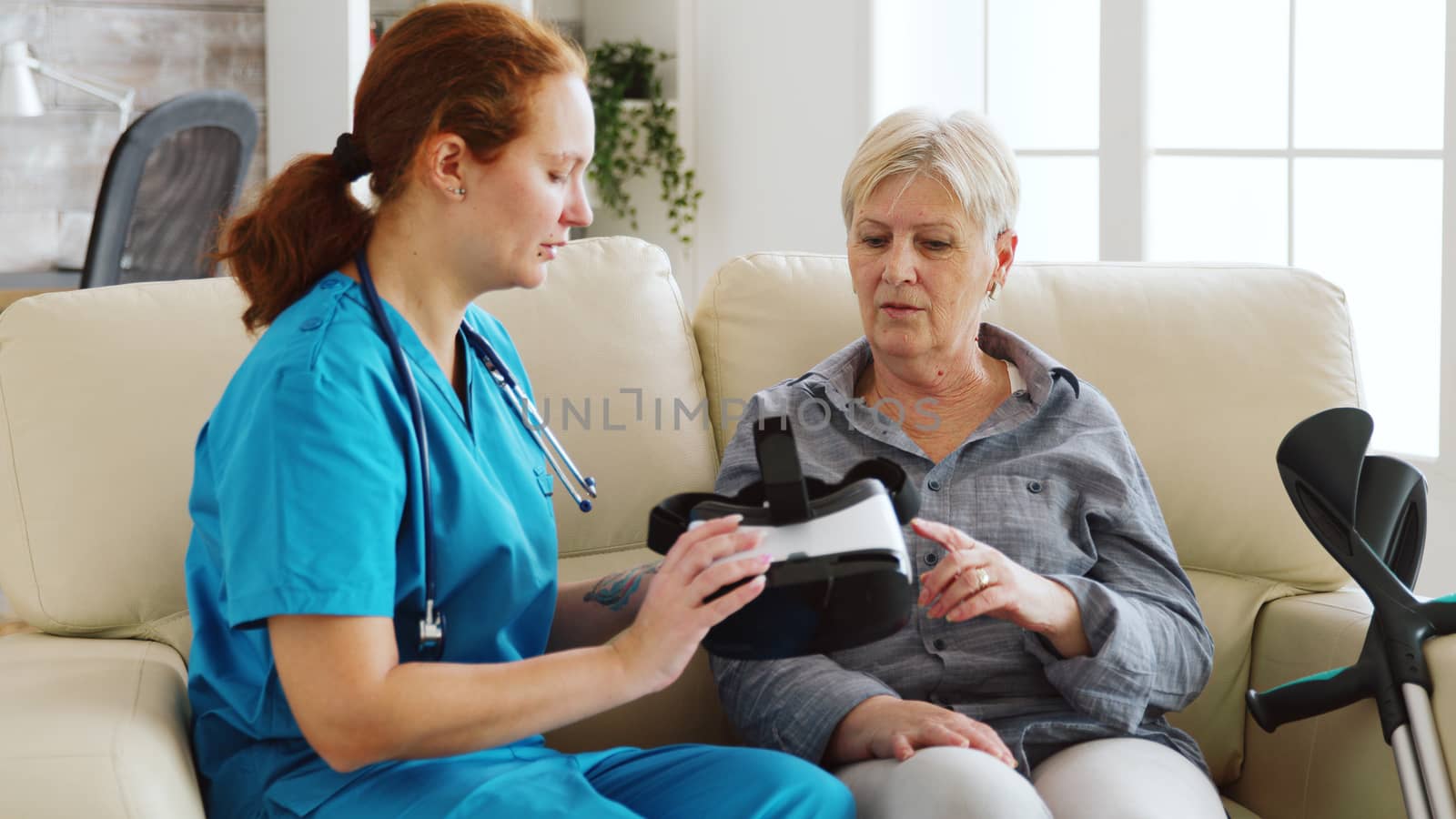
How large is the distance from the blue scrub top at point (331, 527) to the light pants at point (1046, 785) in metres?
0.32

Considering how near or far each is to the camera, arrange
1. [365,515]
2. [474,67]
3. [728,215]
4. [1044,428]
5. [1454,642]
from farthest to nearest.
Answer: [728,215] < [1044,428] < [1454,642] < [474,67] < [365,515]

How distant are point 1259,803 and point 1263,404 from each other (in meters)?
0.49

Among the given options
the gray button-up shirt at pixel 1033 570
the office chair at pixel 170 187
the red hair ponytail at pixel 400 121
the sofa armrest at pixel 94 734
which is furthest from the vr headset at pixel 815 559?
the office chair at pixel 170 187

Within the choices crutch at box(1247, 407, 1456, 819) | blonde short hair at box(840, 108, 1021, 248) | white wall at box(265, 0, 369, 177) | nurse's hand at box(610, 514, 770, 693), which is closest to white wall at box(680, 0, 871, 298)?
white wall at box(265, 0, 369, 177)

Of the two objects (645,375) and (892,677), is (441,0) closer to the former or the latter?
(645,375)

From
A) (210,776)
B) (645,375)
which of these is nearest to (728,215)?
(645,375)

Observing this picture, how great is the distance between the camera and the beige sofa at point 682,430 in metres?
1.42

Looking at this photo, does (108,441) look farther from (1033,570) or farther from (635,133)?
(635,133)

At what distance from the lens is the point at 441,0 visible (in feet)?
3.98

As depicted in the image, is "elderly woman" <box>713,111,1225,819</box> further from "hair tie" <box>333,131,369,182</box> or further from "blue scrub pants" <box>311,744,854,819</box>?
"hair tie" <box>333,131,369,182</box>

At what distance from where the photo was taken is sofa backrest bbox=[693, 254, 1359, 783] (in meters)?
1.71

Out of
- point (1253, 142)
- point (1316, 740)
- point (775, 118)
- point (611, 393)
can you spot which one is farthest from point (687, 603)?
point (775, 118)

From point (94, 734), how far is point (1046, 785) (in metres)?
0.87

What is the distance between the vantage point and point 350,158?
1.19 metres
